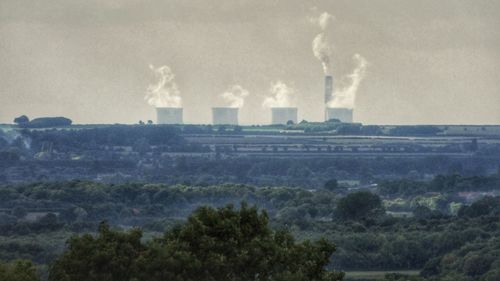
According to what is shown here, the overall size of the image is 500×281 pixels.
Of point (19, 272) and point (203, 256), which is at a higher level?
point (203, 256)

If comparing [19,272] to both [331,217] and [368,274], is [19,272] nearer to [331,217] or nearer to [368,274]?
[368,274]

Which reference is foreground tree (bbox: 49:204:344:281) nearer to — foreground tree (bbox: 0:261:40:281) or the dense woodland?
foreground tree (bbox: 0:261:40:281)

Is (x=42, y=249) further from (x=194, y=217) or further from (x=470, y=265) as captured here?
(x=194, y=217)

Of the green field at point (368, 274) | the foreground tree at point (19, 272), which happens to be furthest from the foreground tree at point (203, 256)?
the green field at point (368, 274)

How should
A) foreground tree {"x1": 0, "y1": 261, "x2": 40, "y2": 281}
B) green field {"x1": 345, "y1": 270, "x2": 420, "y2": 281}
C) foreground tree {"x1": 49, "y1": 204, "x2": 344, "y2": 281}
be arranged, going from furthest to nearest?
1. green field {"x1": 345, "y1": 270, "x2": 420, "y2": 281}
2. foreground tree {"x1": 49, "y1": 204, "x2": 344, "y2": 281}
3. foreground tree {"x1": 0, "y1": 261, "x2": 40, "y2": 281}

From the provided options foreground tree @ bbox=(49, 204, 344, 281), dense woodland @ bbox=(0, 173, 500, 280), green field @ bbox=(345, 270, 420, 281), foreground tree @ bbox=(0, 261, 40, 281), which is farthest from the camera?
dense woodland @ bbox=(0, 173, 500, 280)

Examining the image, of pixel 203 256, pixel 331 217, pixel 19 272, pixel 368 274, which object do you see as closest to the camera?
pixel 19 272

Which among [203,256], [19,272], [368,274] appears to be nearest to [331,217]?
[368,274]

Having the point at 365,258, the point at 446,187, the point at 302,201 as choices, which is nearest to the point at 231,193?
the point at 302,201

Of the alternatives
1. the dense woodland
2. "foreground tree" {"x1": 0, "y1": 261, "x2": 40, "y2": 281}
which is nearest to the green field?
the dense woodland

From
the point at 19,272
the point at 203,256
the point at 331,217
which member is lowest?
the point at 331,217
